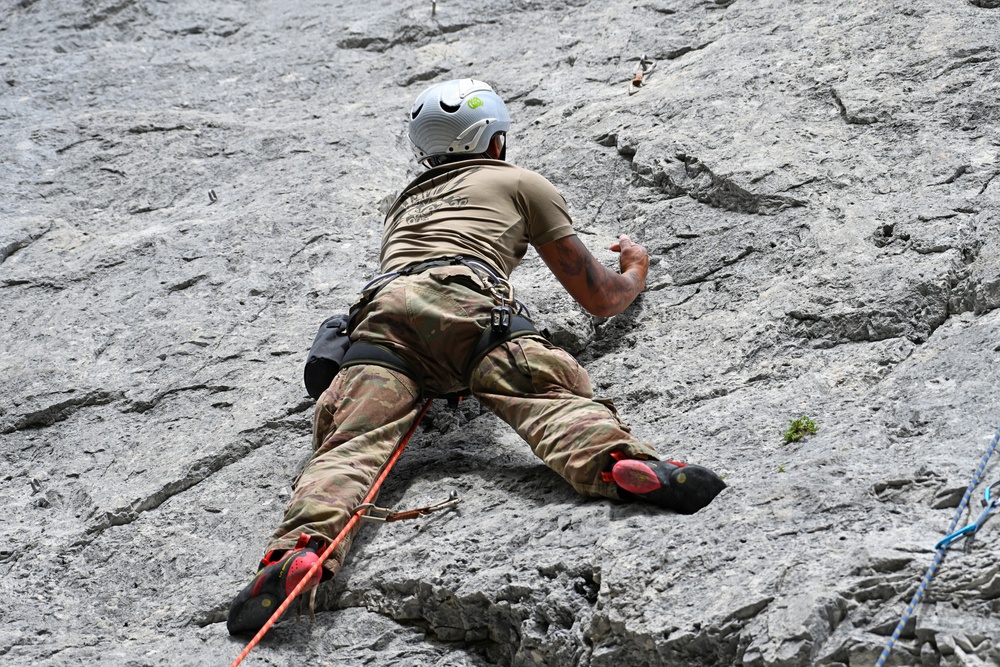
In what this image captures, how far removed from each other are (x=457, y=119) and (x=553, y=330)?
1014mm

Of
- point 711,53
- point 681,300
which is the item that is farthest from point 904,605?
point 711,53

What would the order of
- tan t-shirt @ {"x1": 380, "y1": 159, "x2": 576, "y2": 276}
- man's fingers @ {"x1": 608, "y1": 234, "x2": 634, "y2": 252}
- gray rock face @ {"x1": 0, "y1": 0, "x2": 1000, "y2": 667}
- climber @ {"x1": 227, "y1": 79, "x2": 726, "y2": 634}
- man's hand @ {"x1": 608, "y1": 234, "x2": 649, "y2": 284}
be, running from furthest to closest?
man's fingers @ {"x1": 608, "y1": 234, "x2": 634, "y2": 252} → man's hand @ {"x1": 608, "y1": 234, "x2": 649, "y2": 284} → tan t-shirt @ {"x1": 380, "y1": 159, "x2": 576, "y2": 276} → climber @ {"x1": 227, "y1": 79, "x2": 726, "y2": 634} → gray rock face @ {"x1": 0, "y1": 0, "x2": 1000, "y2": 667}

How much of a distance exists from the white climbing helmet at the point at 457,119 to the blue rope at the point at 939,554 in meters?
2.51

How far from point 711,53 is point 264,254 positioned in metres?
2.95

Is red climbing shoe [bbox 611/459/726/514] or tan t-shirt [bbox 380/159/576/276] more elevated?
tan t-shirt [bbox 380/159/576/276]

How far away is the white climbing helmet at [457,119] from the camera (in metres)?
4.60

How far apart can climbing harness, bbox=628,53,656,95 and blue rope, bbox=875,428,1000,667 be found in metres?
3.95

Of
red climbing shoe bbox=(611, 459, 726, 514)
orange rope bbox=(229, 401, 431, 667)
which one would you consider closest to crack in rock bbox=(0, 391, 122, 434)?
orange rope bbox=(229, 401, 431, 667)

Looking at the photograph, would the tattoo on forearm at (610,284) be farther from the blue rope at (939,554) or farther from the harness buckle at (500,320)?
the blue rope at (939,554)

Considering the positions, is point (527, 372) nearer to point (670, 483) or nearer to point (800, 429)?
point (670, 483)

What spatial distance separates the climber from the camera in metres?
3.38

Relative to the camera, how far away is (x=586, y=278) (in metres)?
4.39

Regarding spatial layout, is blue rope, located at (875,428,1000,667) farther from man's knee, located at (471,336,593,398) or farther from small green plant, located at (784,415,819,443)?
man's knee, located at (471,336,593,398)

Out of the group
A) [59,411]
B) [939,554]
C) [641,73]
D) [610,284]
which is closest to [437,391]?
[610,284]
